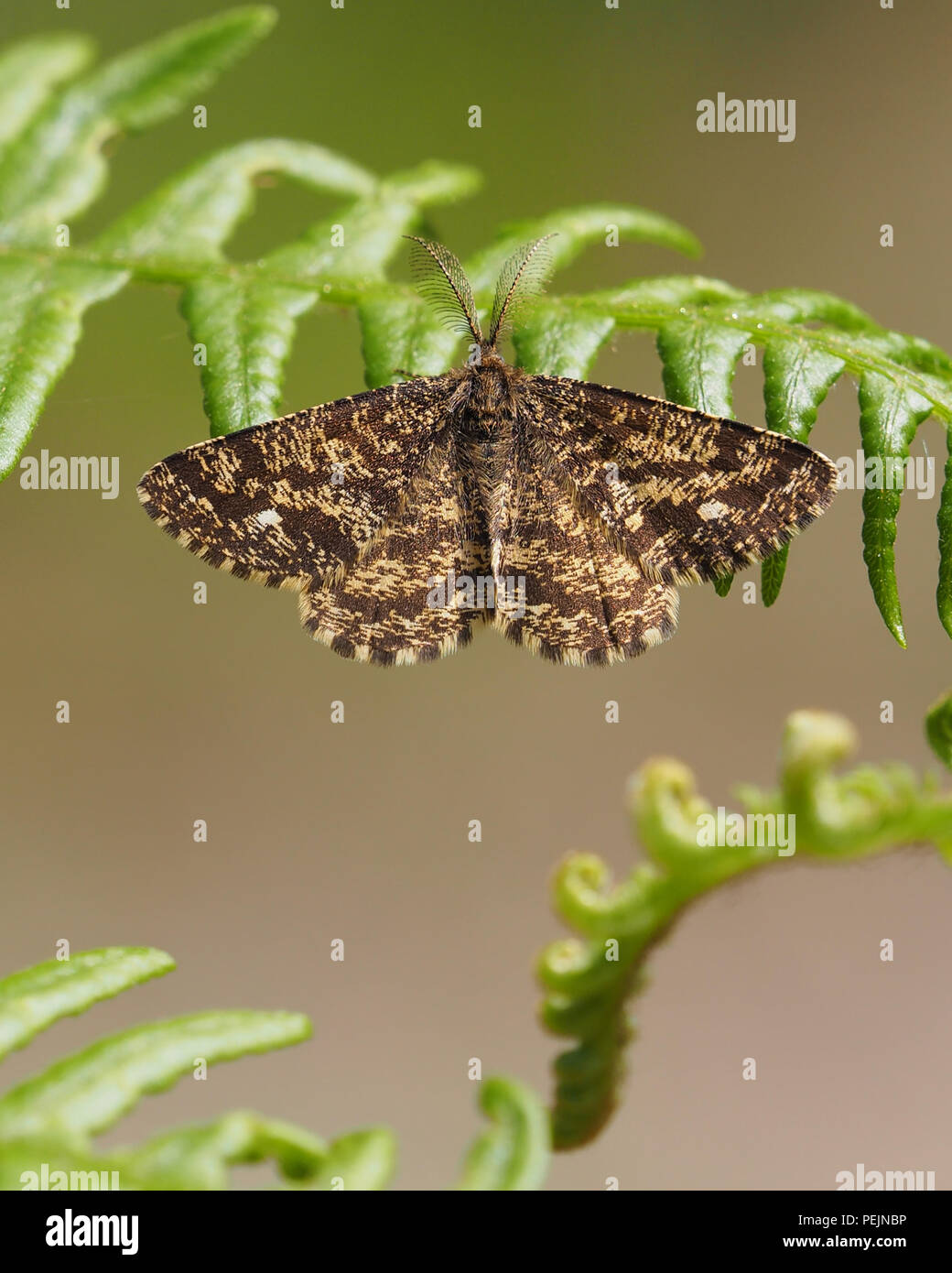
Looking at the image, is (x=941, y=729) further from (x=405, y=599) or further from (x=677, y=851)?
(x=405, y=599)

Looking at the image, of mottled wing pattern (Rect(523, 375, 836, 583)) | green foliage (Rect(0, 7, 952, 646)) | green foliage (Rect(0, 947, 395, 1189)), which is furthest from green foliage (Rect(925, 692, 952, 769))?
green foliage (Rect(0, 947, 395, 1189))

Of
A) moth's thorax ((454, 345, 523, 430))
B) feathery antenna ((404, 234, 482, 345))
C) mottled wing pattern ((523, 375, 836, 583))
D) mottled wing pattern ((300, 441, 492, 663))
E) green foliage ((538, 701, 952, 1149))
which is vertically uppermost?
feathery antenna ((404, 234, 482, 345))

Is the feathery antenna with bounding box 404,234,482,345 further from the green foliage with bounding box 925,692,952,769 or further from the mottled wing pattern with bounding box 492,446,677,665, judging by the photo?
the green foliage with bounding box 925,692,952,769

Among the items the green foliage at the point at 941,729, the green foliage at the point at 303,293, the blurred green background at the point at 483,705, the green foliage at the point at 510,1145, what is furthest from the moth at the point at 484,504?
the blurred green background at the point at 483,705

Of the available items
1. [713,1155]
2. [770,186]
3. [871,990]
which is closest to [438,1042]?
[713,1155]

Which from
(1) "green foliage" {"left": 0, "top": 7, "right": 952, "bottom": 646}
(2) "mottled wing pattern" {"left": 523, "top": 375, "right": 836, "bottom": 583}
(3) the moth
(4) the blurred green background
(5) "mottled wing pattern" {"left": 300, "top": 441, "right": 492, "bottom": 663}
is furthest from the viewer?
(4) the blurred green background

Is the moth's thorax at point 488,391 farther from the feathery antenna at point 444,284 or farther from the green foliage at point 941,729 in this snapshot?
the green foliage at point 941,729

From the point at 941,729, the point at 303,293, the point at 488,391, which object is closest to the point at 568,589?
the point at 488,391
